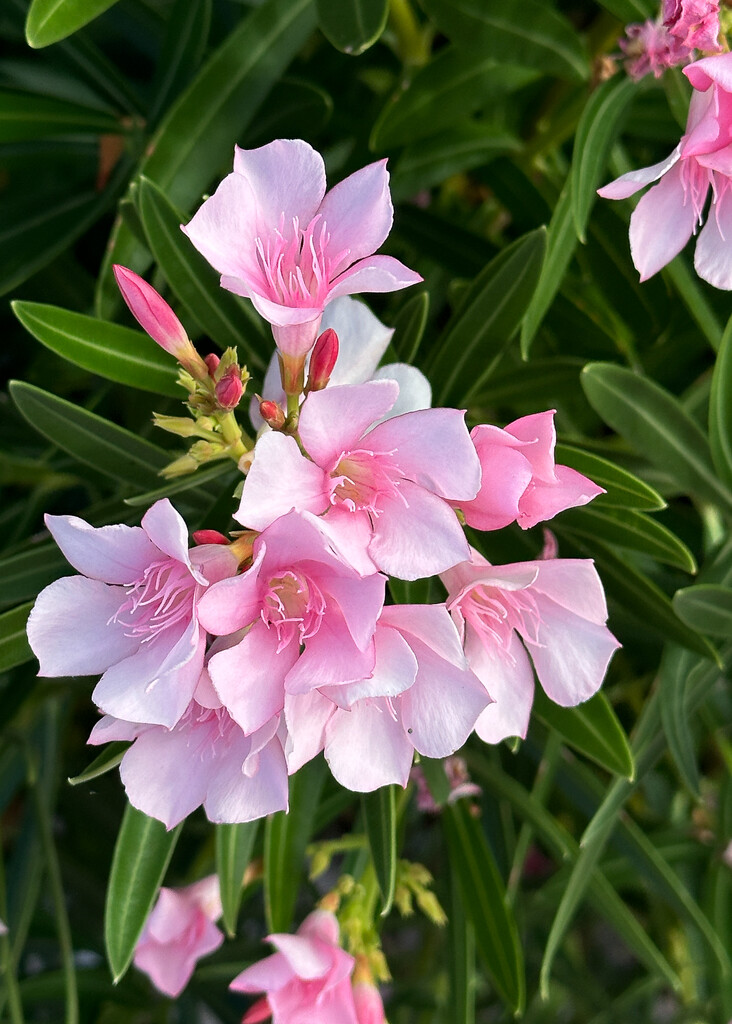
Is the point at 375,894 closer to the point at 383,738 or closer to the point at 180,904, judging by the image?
the point at 180,904

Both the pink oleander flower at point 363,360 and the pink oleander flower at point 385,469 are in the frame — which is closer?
the pink oleander flower at point 385,469

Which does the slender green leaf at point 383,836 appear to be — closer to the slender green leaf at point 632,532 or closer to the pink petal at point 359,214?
the slender green leaf at point 632,532

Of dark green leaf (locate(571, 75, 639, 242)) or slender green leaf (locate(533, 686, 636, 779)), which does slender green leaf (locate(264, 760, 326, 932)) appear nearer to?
slender green leaf (locate(533, 686, 636, 779))

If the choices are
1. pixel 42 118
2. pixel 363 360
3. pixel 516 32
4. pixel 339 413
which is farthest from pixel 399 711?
pixel 42 118

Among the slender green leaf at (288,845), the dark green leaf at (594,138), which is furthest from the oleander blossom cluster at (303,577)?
the slender green leaf at (288,845)

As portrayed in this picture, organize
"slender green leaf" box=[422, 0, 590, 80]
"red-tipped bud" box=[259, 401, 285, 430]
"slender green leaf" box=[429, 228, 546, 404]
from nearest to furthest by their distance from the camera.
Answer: "red-tipped bud" box=[259, 401, 285, 430] → "slender green leaf" box=[429, 228, 546, 404] → "slender green leaf" box=[422, 0, 590, 80]

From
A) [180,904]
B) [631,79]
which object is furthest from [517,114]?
[180,904]

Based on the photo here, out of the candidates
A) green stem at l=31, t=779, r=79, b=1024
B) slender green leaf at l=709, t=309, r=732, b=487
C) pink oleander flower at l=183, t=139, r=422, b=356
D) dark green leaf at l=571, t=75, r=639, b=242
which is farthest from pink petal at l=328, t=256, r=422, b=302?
green stem at l=31, t=779, r=79, b=1024
